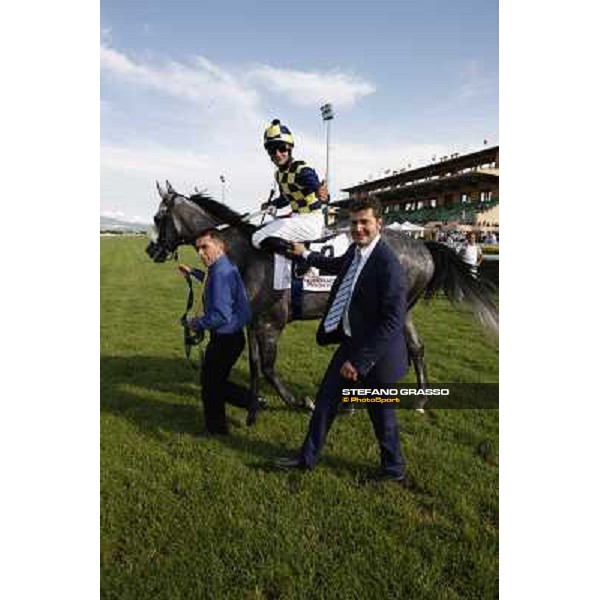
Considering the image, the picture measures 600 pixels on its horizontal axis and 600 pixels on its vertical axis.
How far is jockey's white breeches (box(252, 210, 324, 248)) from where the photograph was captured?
139 inches

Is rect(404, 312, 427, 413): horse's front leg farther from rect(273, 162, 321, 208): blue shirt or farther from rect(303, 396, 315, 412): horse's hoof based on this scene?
rect(273, 162, 321, 208): blue shirt

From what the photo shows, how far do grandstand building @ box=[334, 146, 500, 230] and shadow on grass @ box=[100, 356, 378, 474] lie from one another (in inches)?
76.3

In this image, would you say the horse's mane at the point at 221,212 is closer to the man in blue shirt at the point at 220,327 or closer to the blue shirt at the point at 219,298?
the man in blue shirt at the point at 220,327

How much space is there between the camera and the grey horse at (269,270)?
11.9 ft

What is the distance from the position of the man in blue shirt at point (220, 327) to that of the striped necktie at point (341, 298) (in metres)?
0.75

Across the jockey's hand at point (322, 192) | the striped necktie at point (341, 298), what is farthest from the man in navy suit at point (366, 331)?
the jockey's hand at point (322, 192)

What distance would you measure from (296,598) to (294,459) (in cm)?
100

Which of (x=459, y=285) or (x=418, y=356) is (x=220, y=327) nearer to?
(x=418, y=356)

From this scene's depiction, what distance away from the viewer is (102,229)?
122 inches

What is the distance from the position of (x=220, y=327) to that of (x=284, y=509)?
131 centimetres

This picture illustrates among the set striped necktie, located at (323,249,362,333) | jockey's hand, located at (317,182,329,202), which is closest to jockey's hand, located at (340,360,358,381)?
striped necktie, located at (323,249,362,333)

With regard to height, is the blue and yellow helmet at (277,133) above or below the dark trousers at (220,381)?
above

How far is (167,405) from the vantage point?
3.96m
